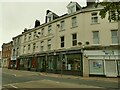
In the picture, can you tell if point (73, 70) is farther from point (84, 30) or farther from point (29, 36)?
point (29, 36)

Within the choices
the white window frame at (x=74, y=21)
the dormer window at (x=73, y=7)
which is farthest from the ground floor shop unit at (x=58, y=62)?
the dormer window at (x=73, y=7)

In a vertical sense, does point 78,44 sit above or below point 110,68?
above

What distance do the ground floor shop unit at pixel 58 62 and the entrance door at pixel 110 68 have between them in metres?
3.62

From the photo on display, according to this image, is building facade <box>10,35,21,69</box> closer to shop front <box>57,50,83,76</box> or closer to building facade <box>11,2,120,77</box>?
building facade <box>11,2,120,77</box>

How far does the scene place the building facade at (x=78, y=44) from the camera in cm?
2327

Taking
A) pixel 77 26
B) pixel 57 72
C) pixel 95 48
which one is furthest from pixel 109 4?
pixel 57 72

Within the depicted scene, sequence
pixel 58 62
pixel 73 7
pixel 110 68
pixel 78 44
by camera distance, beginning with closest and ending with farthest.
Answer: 1. pixel 110 68
2. pixel 78 44
3. pixel 58 62
4. pixel 73 7

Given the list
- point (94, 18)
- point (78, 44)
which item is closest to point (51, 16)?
point (94, 18)

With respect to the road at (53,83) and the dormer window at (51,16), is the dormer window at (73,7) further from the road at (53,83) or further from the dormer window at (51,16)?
the road at (53,83)

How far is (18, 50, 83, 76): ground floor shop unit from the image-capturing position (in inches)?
995

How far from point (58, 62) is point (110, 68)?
889cm

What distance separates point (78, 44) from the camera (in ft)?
82.5

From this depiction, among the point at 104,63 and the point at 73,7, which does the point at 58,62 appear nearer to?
the point at 104,63

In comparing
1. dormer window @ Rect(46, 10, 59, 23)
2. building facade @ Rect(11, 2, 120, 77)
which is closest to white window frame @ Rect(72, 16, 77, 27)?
building facade @ Rect(11, 2, 120, 77)
